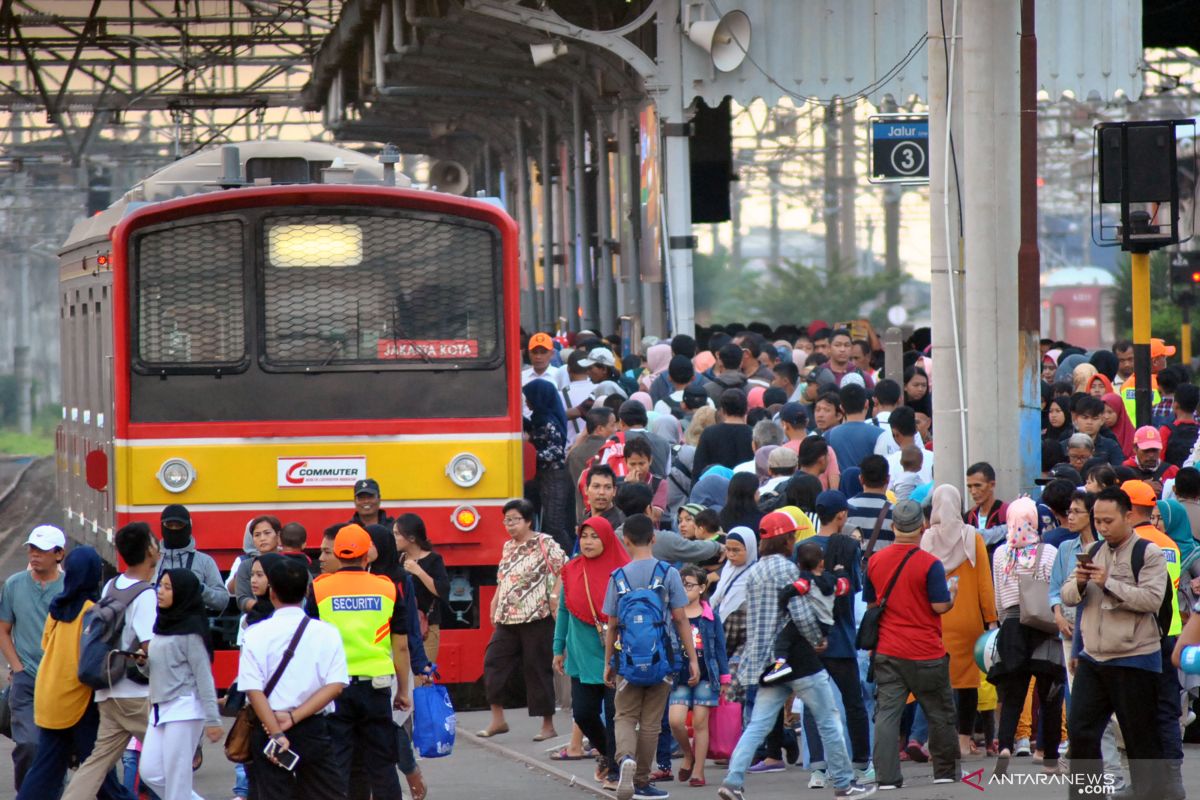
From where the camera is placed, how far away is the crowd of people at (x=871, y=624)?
327 inches

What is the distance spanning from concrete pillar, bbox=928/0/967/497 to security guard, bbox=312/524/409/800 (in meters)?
4.83

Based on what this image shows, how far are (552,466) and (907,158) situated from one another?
4334mm

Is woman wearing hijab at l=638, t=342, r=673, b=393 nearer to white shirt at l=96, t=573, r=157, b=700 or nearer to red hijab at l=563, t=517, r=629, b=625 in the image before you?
red hijab at l=563, t=517, r=629, b=625

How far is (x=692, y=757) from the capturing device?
9.84m

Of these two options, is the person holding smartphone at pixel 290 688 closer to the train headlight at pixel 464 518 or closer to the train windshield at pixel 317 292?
the train headlight at pixel 464 518

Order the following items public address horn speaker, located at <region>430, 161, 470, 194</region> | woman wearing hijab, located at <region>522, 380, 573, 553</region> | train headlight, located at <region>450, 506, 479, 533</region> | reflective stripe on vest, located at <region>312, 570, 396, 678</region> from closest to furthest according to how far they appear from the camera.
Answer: reflective stripe on vest, located at <region>312, 570, 396, 678</region> < train headlight, located at <region>450, 506, 479, 533</region> < public address horn speaker, located at <region>430, 161, 470, 194</region> < woman wearing hijab, located at <region>522, 380, 573, 553</region>

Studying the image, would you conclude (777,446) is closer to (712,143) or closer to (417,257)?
(417,257)

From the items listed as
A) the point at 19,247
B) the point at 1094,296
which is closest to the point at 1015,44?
the point at 1094,296

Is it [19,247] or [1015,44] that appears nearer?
[1015,44]

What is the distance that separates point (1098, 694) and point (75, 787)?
4254mm

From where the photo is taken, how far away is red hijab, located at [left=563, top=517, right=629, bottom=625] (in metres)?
9.41

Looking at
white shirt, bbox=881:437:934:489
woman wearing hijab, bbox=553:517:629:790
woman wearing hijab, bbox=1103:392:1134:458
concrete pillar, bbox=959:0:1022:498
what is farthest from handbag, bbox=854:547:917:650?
woman wearing hijab, bbox=1103:392:1134:458

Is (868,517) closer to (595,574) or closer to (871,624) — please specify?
(871,624)

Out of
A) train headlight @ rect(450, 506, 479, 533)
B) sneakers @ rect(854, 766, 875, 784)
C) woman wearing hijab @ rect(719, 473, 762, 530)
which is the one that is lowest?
sneakers @ rect(854, 766, 875, 784)
